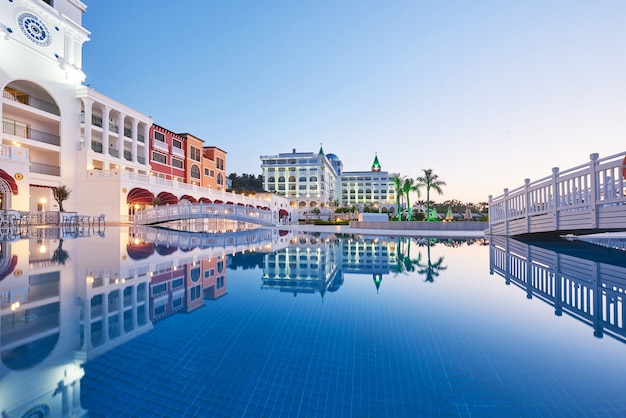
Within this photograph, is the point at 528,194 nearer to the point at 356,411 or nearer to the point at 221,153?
the point at 356,411

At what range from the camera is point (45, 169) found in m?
22.7

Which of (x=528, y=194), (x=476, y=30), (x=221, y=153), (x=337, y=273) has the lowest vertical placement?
(x=337, y=273)

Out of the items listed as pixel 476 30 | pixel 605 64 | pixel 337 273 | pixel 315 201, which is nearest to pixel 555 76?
pixel 605 64

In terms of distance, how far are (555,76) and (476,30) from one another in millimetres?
7168

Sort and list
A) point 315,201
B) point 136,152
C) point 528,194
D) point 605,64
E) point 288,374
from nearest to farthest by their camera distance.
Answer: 1. point 288,374
2. point 528,194
3. point 605,64
4. point 136,152
5. point 315,201

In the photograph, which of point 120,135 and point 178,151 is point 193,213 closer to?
point 120,135

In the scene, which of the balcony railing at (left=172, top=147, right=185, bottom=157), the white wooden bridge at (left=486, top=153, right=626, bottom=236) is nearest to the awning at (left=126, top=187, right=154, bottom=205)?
the balcony railing at (left=172, top=147, right=185, bottom=157)

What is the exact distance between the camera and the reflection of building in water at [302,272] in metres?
4.72

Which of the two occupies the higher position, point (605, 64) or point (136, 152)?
point (605, 64)

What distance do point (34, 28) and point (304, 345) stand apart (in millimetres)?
31689

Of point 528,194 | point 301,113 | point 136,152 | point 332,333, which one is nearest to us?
point 332,333

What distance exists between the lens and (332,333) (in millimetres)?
2799

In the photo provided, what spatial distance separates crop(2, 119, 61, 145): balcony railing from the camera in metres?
22.0

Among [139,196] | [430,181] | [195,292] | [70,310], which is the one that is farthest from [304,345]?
[430,181]
